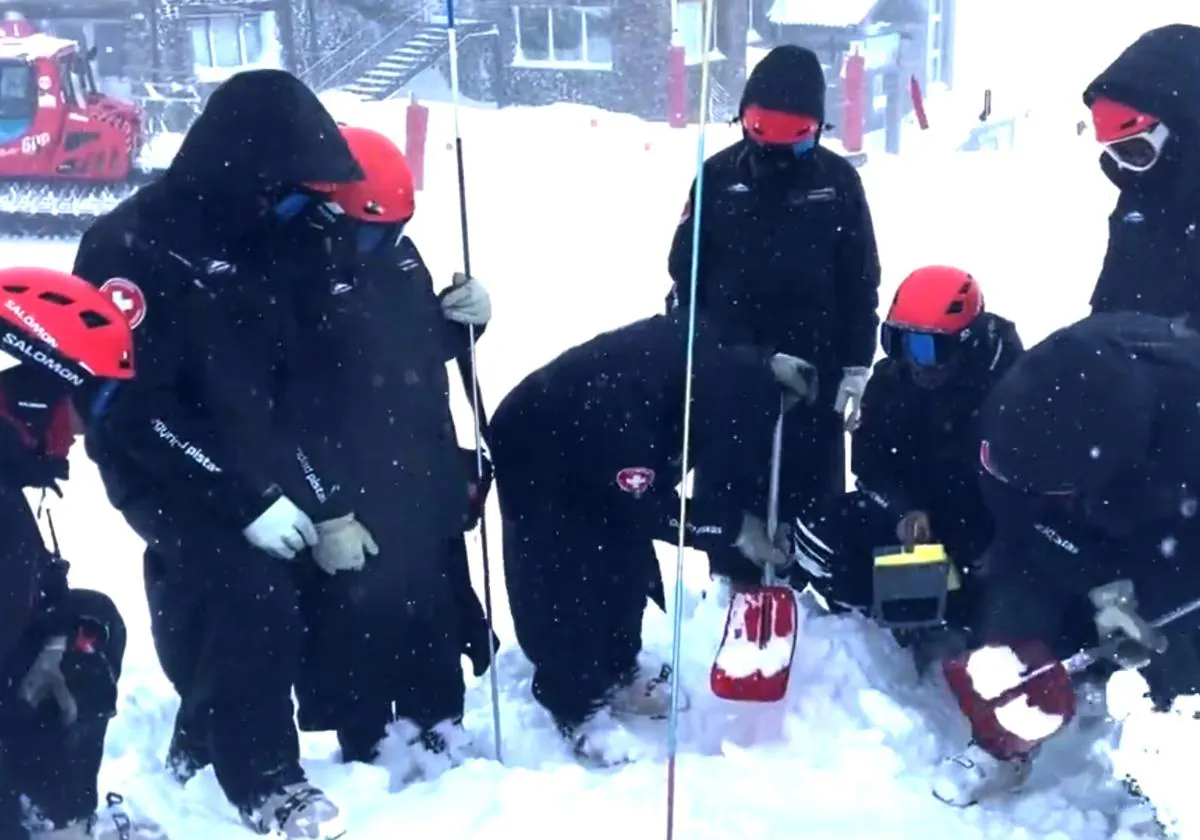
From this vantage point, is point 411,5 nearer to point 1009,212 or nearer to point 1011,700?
point 1009,212

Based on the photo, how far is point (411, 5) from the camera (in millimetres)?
16484

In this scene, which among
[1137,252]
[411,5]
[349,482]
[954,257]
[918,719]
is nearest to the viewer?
[349,482]

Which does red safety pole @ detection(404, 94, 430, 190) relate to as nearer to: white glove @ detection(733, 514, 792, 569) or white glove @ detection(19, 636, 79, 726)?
white glove @ detection(733, 514, 792, 569)

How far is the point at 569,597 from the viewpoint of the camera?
3436 millimetres

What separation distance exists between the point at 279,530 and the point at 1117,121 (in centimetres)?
249

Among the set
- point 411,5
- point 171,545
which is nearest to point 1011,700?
point 171,545

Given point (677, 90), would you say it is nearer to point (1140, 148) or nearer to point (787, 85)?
point (787, 85)

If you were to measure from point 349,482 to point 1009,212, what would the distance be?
9.93m

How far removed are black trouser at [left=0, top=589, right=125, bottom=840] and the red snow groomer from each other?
848 cm

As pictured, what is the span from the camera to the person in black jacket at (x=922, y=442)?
3594 mm

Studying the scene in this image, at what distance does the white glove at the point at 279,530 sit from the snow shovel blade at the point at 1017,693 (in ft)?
5.08

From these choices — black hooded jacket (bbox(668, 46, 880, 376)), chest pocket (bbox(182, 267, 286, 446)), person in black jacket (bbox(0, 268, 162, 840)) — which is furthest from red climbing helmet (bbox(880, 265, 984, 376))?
person in black jacket (bbox(0, 268, 162, 840))

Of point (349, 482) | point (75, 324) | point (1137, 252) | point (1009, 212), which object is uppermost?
point (75, 324)

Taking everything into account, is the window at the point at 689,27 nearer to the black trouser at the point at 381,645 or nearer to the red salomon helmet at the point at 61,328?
the black trouser at the point at 381,645
